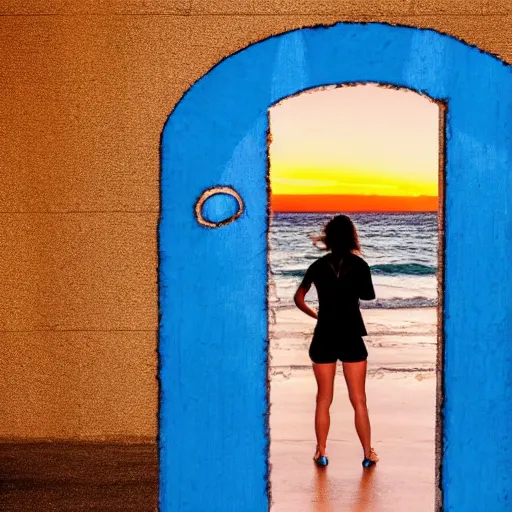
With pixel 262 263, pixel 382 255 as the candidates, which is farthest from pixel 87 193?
pixel 382 255

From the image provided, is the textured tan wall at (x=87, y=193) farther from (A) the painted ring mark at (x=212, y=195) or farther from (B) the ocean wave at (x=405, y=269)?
(B) the ocean wave at (x=405, y=269)

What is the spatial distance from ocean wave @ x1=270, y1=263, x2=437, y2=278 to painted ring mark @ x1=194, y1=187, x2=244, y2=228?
1876 centimetres

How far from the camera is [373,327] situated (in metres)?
14.5

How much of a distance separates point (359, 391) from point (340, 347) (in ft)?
1.11

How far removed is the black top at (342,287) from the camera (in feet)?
17.6

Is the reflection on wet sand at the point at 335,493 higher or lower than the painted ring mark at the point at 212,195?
lower

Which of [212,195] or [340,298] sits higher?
[212,195]

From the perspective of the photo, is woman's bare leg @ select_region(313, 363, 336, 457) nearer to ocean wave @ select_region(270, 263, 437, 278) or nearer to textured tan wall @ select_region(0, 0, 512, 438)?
textured tan wall @ select_region(0, 0, 512, 438)

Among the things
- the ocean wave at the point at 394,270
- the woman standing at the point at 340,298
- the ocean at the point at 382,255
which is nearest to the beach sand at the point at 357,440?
the woman standing at the point at 340,298

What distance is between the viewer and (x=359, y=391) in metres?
5.53

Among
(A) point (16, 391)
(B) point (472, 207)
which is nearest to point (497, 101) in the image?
(B) point (472, 207)

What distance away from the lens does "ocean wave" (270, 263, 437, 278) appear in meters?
23.2

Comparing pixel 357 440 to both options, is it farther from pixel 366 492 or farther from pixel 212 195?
pixel 212 195

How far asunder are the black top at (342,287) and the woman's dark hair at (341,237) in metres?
0.06
